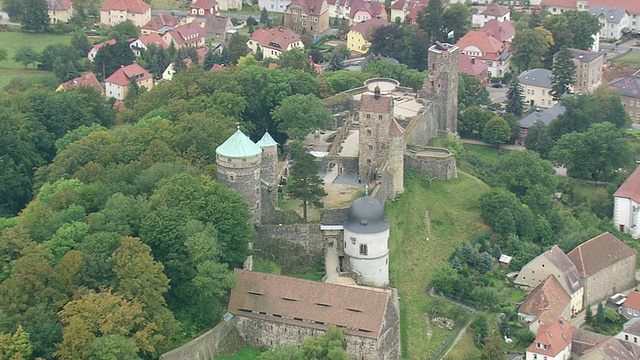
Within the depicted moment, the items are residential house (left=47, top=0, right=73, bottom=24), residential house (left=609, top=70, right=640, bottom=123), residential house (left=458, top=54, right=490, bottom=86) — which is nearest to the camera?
residential house (left=609, top=70, right=640, bottom=123)

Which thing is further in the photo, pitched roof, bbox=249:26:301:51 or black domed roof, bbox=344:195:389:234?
pitched roof, bbox=249:26:301:51

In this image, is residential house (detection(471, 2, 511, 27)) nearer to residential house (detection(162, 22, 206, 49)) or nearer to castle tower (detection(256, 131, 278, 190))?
residential house (detection(162, 22, 206, 49))

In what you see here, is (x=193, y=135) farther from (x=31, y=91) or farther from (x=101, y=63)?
(x=101, y=63)

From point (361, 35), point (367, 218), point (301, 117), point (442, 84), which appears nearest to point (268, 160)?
point (367, 218)

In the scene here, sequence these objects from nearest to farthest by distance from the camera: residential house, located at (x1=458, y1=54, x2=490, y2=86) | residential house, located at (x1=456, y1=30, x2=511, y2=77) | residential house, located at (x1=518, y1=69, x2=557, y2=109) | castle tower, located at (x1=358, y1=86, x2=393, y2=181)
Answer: castle tower, located at (x1=358, y1=86, x2=393, y2=181) < residential house, located at (x1=518, y1=69, x2=557, y2=109) < residential house, located at (x1=458, y1=54, x2=490, y2=86) < residential house, located at (x1=456, y1=30, x2=511, y2=77)

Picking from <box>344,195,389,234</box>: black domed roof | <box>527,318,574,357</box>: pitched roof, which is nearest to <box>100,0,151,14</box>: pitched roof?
<box>344,195,389,234</box>: black domed roof

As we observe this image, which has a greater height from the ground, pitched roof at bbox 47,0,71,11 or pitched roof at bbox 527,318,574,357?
pitched roof at bbox 47,0,71,11
